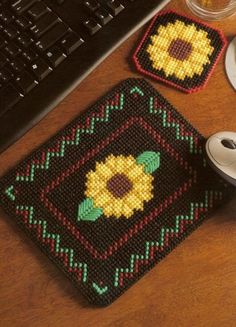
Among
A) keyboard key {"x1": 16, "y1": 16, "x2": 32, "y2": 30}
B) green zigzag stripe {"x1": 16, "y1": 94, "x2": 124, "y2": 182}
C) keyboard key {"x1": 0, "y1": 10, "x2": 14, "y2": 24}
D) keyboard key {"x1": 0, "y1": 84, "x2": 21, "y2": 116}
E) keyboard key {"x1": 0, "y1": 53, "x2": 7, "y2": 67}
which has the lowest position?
green zigzag stripe {"x1": 16, "y1": 94, "x2": 124, "y2": 182}

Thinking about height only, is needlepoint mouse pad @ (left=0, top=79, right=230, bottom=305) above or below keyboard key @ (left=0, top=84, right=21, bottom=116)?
below

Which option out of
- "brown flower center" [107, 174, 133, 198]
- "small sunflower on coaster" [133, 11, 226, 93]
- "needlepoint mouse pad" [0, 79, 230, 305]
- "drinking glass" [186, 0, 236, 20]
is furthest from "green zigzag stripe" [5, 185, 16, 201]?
"drinking glass" [186, 0, 236, 20]

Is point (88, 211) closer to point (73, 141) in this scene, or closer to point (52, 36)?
point (73, 141)

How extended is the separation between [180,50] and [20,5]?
202 millimetres

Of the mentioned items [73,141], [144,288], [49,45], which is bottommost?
[144,288]

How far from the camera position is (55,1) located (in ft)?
1.95

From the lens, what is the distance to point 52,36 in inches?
22.7

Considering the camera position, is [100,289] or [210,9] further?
[210,9]

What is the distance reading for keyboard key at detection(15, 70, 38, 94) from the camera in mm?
563

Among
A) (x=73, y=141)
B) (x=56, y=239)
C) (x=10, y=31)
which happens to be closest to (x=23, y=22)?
(x=10, y=31)

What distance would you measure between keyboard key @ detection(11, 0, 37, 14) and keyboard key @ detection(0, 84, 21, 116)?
0.09 m

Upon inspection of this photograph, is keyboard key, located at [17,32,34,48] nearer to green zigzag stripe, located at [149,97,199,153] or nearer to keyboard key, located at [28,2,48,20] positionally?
keyboard key, located at [28,2,48,20]

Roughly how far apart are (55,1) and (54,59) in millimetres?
75

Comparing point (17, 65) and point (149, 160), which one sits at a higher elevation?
point (17, 65)
